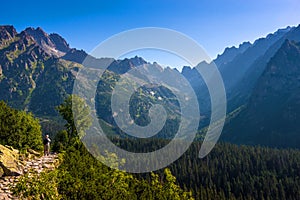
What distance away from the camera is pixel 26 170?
109ft

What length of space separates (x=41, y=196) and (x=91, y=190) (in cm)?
702

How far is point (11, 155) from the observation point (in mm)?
35219

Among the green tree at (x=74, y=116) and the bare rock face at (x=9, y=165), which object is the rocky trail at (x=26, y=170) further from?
the green tree at (x=74, y=116)

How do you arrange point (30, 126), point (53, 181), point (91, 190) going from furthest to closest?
point (30, 126) < point (91, 190) < point (53, 181)

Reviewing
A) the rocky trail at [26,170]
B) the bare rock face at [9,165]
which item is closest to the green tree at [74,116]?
the rocky trail at [26,170]

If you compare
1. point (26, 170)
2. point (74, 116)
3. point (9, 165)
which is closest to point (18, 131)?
point (74, 116)

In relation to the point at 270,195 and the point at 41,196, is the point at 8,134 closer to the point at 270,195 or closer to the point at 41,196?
the point at 41,196

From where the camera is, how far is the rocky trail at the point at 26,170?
26.5 m

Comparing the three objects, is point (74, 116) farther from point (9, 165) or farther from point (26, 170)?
point (9, 165)

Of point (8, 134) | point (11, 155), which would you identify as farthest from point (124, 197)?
point (8, 134)

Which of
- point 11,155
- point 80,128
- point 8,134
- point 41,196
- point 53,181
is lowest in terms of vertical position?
point 41,196

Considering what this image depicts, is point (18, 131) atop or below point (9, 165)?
atop

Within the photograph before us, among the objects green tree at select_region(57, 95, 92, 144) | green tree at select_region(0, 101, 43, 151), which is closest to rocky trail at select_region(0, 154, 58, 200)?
green tree at select_region(0, 101, 43, 151)

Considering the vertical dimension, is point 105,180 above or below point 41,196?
above
